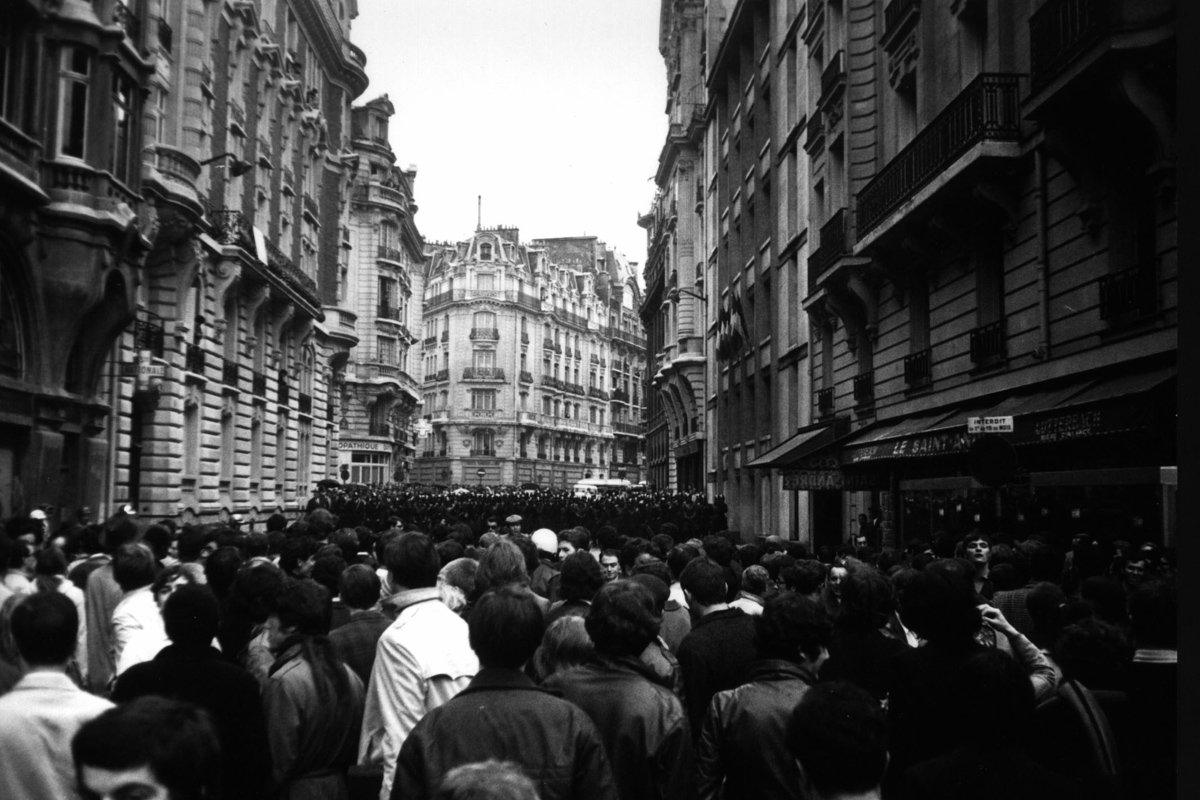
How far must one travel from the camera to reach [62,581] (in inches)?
302

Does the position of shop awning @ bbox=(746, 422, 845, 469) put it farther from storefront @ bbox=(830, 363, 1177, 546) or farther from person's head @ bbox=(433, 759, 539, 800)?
person's head @ bbox=(433, 759, 539, 800)

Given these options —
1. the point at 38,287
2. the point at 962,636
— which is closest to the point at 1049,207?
the point at 962,636

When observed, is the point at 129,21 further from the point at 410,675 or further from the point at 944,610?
the point at 944,610

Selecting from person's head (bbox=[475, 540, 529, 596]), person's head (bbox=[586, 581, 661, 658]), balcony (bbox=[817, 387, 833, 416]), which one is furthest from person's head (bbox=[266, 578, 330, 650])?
balcony (bbox=[817, 387, 833, 416])

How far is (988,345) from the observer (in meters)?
15.0

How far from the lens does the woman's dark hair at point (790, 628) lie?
4.42 meters

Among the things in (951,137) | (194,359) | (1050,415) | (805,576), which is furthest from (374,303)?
(805,576)

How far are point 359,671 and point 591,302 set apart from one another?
348 ft

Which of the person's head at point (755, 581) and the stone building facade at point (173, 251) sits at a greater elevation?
the stone building facade at point (173, 251)

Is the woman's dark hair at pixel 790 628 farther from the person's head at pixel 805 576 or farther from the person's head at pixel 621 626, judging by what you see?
the person's head at pixel 805 576

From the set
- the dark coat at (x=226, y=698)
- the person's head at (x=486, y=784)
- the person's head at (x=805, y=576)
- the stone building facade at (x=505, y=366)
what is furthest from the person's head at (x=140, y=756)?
the stone building facade at (x=505, y=366)

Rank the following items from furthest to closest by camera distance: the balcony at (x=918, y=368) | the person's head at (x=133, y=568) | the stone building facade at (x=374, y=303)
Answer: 1. the stone building facade at (x=374, y=303)
2. the balcony at (x=918, y=368)
3. the person's head at (x=133, y=568)

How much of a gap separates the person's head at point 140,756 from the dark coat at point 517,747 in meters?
0.86

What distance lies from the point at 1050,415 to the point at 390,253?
5332 centimetres
